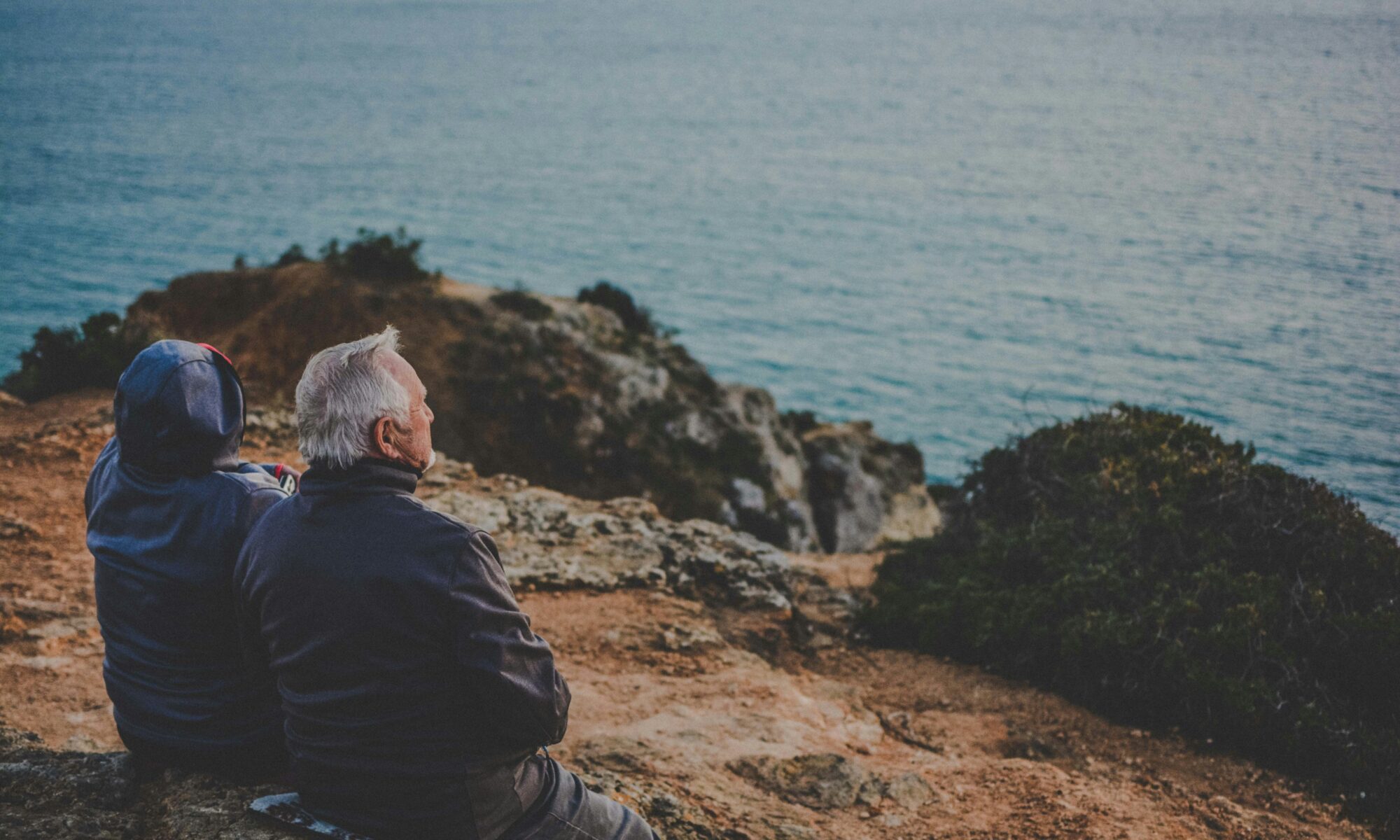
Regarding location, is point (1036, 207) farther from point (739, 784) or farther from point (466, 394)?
point (739, 784)

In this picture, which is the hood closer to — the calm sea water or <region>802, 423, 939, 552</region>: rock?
the calm sea water

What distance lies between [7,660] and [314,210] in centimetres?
5744

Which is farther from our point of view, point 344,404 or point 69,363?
point 69,363

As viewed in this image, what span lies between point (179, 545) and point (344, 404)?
3.69 ft

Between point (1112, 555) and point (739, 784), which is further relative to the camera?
point (1112, 555)

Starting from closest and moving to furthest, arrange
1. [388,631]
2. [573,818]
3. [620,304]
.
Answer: [388,631]
[573,818]
[620,304]

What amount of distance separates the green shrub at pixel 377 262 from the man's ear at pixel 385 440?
66.8 feet

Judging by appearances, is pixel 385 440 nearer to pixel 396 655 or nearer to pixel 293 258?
pixel 396 655

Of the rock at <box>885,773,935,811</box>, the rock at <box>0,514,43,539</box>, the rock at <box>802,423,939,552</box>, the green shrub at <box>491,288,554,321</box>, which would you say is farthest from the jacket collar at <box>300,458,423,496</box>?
the rock at <box>802,423,939,552</box>

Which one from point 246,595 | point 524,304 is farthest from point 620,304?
point 246,595

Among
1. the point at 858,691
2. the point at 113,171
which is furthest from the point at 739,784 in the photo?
the point at 113,171

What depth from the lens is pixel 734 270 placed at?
183 feet

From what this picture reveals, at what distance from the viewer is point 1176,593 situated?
8555 millimetres

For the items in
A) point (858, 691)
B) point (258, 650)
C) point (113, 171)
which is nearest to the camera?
point (258, 650)
